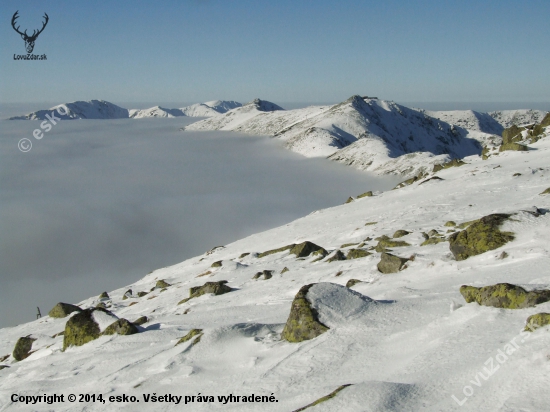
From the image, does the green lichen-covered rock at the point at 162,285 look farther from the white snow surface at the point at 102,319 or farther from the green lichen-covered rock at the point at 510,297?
the green lichen-covered rock at the point at 510,297

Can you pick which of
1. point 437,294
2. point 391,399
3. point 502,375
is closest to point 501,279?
point 437,294

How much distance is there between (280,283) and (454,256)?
6041 millimetres

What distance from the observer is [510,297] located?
7.01 m

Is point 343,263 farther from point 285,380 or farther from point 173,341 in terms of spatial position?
point 285,380

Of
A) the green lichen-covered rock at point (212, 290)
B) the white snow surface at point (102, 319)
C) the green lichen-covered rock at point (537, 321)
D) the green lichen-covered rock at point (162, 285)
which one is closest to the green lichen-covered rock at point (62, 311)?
the green lichen-covered rock at point (162, 285)

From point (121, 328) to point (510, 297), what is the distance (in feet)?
31.2

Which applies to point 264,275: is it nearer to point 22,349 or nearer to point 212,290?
point 212,290

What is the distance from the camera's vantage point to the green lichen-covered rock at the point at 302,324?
8.14 meters

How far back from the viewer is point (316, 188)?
128000 millimetres

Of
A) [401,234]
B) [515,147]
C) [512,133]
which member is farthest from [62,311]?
[512,133]

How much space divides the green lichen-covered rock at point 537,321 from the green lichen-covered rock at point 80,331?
Result: 10.5 meters

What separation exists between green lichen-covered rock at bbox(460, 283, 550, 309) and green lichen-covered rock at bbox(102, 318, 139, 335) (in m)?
8.67

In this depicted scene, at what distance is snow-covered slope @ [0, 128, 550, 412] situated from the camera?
5535mm

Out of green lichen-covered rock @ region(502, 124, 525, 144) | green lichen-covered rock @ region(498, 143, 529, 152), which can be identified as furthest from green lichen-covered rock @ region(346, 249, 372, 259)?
green lichen-covered rock @ region(502, 124, 525, 144)
